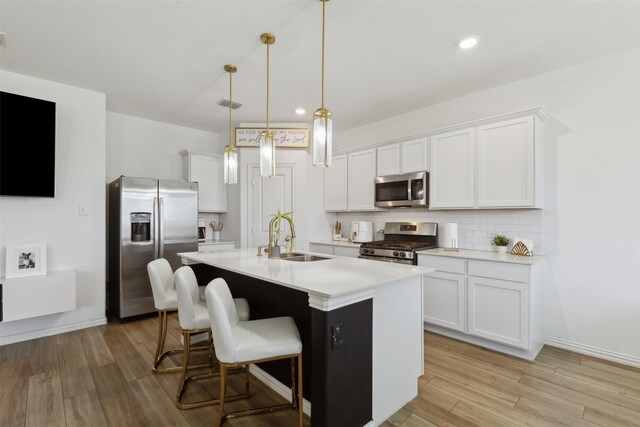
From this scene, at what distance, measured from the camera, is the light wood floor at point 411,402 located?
1.94 meters

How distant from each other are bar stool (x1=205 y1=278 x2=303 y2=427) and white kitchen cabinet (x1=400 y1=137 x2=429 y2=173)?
2.68 metres

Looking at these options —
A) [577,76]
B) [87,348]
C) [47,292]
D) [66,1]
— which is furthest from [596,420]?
[47,292]

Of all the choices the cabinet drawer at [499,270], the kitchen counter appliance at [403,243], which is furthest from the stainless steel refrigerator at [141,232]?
the cabinet drawer at [499,270]

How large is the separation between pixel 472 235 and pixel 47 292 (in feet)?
15.0

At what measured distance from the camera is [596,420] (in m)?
1.94

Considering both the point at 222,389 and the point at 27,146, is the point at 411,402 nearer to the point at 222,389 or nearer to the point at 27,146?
the point at 222,389

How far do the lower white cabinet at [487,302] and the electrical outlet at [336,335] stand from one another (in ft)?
6.48

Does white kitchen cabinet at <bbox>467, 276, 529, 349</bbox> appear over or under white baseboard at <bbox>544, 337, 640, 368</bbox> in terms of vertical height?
over

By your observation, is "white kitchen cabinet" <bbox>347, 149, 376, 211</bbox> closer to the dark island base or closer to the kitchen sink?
the kitchen sink

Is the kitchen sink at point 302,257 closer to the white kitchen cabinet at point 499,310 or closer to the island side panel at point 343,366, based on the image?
the island side panel at point 343,366

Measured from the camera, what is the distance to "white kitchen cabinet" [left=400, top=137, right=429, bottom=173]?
12.3 ft

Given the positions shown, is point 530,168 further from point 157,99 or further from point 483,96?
point 157,99

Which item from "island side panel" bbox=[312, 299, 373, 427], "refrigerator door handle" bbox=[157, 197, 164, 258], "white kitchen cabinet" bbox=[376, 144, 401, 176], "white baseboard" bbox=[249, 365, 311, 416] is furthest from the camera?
"white kitchen cabinet" bbox=[376, 144, 401, 176]

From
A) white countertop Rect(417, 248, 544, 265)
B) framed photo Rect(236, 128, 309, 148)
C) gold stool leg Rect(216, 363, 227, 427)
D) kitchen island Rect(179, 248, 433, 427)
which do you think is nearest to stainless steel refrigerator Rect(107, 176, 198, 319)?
framed photo Rect(236, 128, 309, 148)
